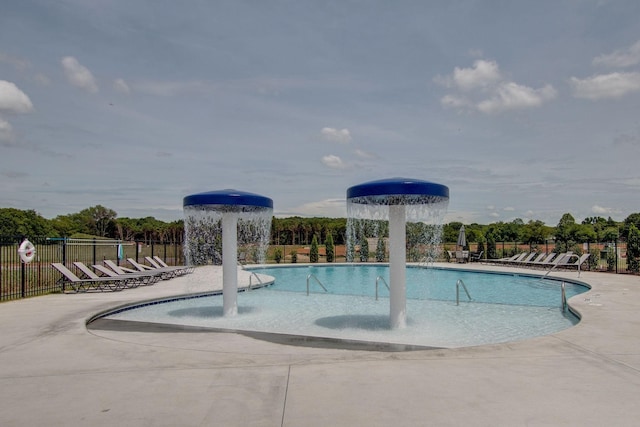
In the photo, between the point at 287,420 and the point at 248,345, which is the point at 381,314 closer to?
the point at 248,345

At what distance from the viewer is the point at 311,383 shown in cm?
446

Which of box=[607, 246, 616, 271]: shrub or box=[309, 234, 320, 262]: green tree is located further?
box=[309, 234, 320, 262]: green tree

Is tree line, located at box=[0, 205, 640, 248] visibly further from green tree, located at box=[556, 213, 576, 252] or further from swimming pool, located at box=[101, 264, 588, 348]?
swimming pool, located at box=[101, 264, 588, 348]

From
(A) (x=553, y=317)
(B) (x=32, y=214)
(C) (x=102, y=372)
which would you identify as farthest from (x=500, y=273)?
(B) (x=32, y=214)

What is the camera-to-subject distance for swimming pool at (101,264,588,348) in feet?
25.3

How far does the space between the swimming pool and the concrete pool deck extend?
1.41 m

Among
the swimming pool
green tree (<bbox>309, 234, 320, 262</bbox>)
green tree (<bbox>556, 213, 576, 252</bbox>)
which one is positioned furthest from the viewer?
green tree (<bbox>309, 234, 320, 262</bbox>)

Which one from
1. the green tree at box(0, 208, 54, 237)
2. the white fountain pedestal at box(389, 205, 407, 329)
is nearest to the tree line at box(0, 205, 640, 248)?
the green tree at box(0, 208, 54, 237)

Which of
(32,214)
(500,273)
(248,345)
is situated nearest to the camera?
(248,345)

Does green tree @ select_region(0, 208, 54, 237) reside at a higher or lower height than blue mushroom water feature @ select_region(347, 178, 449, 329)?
higher

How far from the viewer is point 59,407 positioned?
12.7 feet

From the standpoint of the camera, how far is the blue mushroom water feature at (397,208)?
7.36 m

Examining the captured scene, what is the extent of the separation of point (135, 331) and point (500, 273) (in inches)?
707

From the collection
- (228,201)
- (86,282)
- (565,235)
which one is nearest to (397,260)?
(228,201)
